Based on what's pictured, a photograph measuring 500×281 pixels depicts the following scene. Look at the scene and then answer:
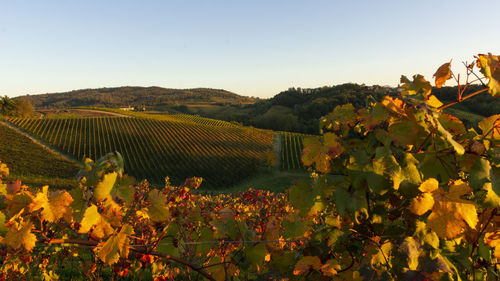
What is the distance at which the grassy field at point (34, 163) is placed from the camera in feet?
98.9

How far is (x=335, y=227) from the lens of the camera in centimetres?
132

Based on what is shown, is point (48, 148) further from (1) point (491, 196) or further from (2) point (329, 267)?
(1) point (491, 196)

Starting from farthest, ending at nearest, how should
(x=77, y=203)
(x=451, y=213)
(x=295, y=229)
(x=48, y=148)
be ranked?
(x=48, y=148) → (x=295, y=229) → (x=77, y=203) → (x=451, y=213)

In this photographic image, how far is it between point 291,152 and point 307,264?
4771 cm

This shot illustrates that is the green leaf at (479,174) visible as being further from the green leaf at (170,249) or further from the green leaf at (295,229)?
the green leaf at (170,249)

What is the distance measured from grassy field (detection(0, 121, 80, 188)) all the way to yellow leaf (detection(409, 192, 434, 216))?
33505mm

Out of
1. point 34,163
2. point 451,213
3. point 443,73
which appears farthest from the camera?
point 34,163

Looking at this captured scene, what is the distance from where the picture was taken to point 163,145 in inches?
1817

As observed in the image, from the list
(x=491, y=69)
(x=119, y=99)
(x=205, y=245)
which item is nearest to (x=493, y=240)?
(x=491, y=69)

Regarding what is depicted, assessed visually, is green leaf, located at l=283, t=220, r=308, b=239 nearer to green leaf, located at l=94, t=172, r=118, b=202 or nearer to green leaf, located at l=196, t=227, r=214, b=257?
green leaf, located at l=196, t=227, r=214, b=257

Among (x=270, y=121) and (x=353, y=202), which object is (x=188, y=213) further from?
(x=270, y=121)

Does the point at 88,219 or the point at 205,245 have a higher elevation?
the point at 88,219

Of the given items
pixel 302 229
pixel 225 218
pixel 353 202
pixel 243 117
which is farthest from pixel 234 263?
pixel 243 117

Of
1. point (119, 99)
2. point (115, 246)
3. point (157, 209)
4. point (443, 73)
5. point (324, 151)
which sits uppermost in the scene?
point (119, 99)
